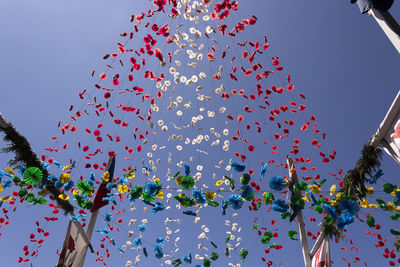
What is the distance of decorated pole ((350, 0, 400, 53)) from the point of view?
4.77m

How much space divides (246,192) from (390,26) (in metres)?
4.32

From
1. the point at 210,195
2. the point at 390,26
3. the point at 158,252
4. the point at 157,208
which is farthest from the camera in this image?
the point at 158,252

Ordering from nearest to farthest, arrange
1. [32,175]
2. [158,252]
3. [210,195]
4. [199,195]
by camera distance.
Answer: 1. [32,175]
2. [199,195]
3. [210,195]
4. [158,252]

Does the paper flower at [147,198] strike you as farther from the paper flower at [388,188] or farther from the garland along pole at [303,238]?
the paper flower at [388,188]

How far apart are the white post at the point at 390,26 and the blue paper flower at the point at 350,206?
3.31 metres

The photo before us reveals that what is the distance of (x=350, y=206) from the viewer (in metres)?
6.11

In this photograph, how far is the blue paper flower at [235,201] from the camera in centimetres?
659

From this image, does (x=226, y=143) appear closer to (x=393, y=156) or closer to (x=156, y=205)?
(x=156, y=205)

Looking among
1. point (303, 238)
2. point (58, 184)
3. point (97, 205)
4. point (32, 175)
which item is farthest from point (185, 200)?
point (303, 238)

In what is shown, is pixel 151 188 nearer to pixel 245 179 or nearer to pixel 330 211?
pixel 245 179

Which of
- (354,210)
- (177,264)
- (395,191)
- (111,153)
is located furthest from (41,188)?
(395,191)

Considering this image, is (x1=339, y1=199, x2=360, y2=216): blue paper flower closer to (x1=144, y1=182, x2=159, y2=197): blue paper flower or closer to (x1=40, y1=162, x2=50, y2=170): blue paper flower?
(x1=144, y1=182, x2=159, y2=197): blue paper flower

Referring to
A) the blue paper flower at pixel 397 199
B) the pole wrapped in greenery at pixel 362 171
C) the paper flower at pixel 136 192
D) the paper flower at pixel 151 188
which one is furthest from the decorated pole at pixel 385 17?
the paper flower at pixel 136 192

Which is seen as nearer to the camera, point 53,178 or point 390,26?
point 390,26
